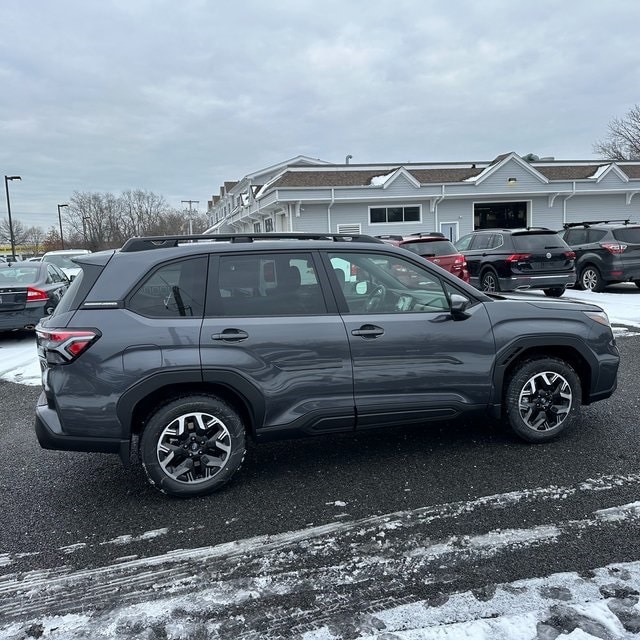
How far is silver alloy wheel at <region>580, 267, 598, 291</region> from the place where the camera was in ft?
43.3

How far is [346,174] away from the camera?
25891mm

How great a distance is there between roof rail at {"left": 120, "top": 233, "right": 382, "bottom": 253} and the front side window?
221mm

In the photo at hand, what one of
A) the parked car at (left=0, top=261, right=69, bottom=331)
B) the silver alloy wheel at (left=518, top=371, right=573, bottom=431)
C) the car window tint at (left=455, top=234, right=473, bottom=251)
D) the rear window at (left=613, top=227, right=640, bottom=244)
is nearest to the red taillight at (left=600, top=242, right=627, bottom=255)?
the rear window at (left=613, top=227, right=640, bottom=244)

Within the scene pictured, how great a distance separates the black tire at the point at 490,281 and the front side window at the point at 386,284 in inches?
356

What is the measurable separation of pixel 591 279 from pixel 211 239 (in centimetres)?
1211

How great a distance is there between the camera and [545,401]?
4.14 meters

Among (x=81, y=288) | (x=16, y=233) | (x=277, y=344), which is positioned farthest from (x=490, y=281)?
(x=16, y=233)

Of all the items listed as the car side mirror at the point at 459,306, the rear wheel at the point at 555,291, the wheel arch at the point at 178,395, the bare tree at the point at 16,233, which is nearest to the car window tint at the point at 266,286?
the wheel arch at the point at 178,395

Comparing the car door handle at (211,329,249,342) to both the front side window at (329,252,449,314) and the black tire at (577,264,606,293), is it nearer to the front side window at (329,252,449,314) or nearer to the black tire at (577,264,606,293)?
the front side window at (329,252,449,314)

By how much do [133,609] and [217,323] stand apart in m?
1.67

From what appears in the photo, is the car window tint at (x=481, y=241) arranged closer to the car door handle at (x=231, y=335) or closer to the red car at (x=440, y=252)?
the red car at (x=440, y=252)

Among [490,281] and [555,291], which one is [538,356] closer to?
[490,281]

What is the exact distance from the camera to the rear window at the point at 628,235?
1244 centimetres

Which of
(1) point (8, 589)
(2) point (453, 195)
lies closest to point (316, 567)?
(1) point (8, 589)
